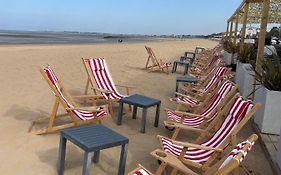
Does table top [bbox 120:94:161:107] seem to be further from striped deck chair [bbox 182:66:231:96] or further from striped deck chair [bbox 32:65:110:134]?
striped deck chair [bbox 182:66:231:96]

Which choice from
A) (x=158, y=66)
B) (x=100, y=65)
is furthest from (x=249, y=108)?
(x=158, y=66)

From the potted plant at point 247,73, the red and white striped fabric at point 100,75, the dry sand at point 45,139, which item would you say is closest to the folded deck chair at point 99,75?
the red and white striped fabric at point 100,75

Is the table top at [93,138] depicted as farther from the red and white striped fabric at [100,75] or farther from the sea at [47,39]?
the sea at [47,39]

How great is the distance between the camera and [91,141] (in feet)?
8.91

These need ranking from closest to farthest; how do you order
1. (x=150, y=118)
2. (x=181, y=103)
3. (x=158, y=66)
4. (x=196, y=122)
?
(x=196, y=122)
(x=181, y=103)
(x=150, y=118)
(x=158, y=66)

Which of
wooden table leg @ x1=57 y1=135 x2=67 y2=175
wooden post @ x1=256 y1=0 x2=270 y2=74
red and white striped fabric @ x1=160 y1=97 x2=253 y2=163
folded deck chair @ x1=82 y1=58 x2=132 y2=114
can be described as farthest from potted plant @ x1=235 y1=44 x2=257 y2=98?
wooden table leg @ x1=57 y1=135 x2=67 y2=175

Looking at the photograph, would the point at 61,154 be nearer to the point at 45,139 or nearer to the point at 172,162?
the point at 45,139

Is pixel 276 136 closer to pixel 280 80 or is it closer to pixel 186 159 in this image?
pixel 280 80

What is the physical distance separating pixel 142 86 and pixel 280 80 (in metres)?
3.95

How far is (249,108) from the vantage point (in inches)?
115

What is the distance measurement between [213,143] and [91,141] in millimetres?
1159

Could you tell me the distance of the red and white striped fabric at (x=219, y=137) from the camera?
2.85 metres

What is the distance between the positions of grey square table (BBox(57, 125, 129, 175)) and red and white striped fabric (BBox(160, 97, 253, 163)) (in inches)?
15.4

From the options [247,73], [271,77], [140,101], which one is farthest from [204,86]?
[140,101]
